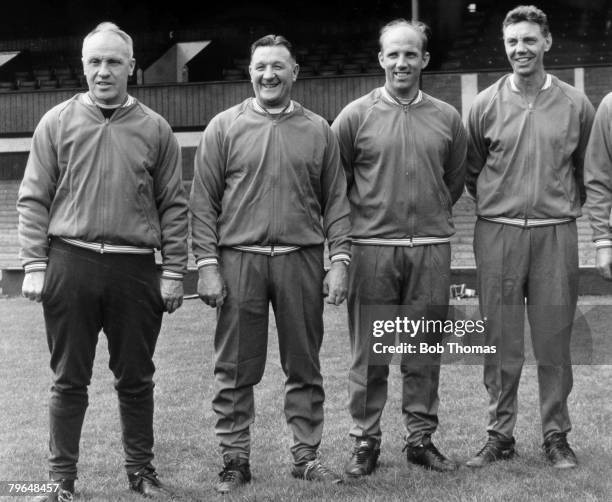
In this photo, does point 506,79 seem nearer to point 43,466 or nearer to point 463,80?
point 43,466

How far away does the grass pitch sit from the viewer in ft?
13.1

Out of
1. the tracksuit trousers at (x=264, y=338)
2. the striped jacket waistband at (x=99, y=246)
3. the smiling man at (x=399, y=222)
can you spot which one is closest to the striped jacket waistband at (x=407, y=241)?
Answer: the smiling man at (x=399, y=222)

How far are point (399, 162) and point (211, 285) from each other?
1130mm

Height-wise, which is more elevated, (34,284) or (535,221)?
(535,221)

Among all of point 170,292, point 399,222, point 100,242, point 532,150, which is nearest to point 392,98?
point 399,222

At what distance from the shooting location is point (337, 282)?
417 centimetres

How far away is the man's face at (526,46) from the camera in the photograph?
4.37 m

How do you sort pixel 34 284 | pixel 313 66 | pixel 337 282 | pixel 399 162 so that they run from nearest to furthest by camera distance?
1. pixel 34 284
2. pixel 337 282
3. pixel 399 162
4. pixel 313 66

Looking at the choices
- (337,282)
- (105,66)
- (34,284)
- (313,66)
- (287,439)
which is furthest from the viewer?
(313,66)

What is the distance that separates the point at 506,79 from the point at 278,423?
2.65m

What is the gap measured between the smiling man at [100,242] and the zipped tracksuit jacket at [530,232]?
1634 millimetres

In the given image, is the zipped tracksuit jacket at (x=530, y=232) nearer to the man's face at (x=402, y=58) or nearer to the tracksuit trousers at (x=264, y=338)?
the man's face at (x=402, y=58)

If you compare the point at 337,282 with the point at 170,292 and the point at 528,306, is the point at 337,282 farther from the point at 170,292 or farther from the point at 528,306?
the point at 528,306

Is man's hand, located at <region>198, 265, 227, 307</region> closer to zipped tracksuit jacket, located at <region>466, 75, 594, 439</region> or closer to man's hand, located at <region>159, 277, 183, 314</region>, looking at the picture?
man's hand, located at <region>159, 277, 183, 314</region>
